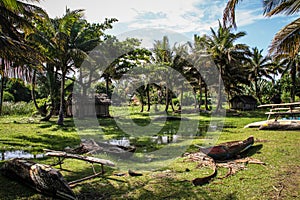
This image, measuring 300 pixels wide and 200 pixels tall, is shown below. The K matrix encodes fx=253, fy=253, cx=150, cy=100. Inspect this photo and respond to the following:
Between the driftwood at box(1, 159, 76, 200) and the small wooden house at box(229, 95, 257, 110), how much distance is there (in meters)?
35.5

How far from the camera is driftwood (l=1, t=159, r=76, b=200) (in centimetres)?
490

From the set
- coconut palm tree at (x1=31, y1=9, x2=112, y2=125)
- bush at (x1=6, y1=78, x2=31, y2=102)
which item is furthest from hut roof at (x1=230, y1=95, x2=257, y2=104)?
bush at (x1=6, y1=78, x2=31, y2=102)

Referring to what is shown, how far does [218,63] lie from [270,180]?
23354mm

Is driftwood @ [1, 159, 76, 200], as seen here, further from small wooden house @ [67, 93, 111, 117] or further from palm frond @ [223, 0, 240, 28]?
small wooden house @ [67, 93, 111, 117]

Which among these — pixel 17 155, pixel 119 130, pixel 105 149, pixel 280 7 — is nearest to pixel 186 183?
pixel 105 149

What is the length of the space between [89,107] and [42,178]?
19.6 metres

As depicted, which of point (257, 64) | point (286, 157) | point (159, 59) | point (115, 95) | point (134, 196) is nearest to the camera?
point (134, 196)

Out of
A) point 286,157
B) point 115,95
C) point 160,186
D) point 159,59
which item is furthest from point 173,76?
point 160,186

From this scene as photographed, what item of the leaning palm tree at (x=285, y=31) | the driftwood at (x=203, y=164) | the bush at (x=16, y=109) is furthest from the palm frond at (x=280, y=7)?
the bush at (x=16, y=109)

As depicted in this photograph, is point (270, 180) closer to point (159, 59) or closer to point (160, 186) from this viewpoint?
point (160, 186)

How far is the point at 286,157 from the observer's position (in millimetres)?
8008

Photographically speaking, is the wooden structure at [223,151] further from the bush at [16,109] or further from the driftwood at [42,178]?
the bush at [16,109]

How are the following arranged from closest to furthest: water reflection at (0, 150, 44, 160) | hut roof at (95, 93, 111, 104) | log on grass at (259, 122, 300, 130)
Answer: water reflection at (0, 150, 44, 160), log on grass at (259, 122, 300, 130), hut roof at (95, 93, 111, 104)

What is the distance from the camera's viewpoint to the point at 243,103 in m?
37.5
